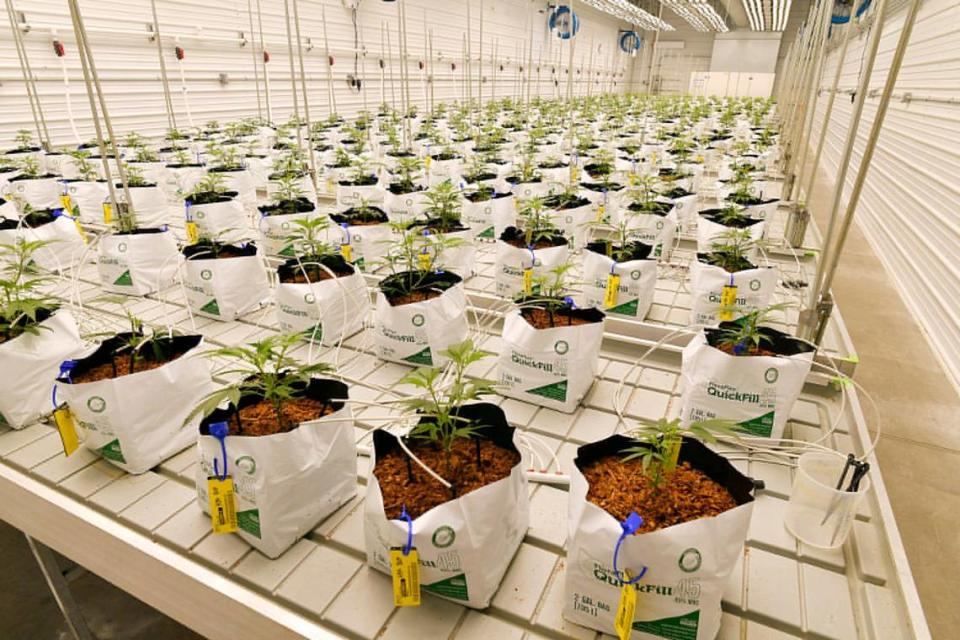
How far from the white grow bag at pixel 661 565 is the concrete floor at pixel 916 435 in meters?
1.02

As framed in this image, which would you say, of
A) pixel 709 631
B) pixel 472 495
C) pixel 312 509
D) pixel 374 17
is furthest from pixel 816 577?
pixel 374 17

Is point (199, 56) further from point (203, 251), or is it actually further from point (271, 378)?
point (271, 378)

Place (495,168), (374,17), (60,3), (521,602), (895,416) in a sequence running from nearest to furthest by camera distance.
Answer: (521,602) < (895,416) < (495,168) < (60,3) < (374,17)

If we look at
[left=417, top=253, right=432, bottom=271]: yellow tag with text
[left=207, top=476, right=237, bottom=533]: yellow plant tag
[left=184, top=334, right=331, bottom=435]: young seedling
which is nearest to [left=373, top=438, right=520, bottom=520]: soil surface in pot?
[left=184, top=334, right=331, bottom=435]: young seedling

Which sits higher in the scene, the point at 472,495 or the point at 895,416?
the point at 472,495

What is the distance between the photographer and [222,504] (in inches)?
55.4

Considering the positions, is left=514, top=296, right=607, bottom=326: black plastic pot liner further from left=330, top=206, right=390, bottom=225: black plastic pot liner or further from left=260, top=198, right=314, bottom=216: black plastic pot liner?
left=260, top=198, right=314, bottom=216: black plastic pot liner

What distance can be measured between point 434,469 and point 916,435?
241cm

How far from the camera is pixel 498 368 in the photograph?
216 cm

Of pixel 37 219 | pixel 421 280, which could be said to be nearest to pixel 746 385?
pixel 421 280

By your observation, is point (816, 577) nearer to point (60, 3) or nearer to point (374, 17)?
point (60, 3)

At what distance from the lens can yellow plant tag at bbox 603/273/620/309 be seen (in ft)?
8.56

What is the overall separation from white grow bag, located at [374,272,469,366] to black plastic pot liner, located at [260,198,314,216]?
4.74 feet

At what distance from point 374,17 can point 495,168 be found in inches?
339
